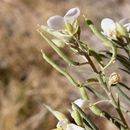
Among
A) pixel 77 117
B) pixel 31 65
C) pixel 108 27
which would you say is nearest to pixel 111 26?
pixel 108 27

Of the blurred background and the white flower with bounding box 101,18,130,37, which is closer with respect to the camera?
the white flower with bounding box 101,18,130,37

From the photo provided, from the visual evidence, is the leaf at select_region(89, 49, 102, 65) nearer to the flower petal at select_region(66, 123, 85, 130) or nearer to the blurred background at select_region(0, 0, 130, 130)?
the flower petal at select_region(66, 123, 85, 130)

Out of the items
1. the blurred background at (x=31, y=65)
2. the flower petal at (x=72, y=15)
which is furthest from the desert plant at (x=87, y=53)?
the blurred background at (x=31, y=65)

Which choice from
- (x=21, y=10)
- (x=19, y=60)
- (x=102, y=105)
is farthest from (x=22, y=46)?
(x=102, y=105)

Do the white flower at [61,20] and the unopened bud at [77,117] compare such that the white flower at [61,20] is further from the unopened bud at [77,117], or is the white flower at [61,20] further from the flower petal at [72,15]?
the unopened bud at [77,117]

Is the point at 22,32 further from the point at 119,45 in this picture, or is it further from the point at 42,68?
the point at 119,45

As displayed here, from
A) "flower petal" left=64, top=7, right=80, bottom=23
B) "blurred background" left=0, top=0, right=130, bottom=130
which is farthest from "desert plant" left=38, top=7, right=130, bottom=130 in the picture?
"blurred background" left=0, top=0, right=130, bottom=130
